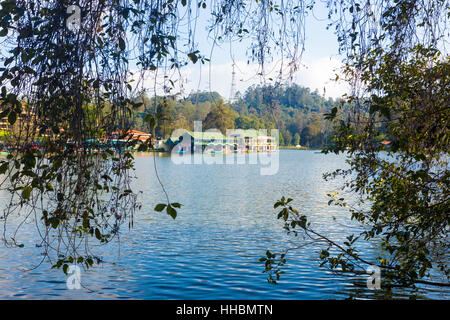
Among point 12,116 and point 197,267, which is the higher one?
point 12,116

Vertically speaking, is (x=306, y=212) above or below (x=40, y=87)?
below

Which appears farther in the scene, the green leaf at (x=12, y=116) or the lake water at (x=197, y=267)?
the lake water at (x=197, y=267)

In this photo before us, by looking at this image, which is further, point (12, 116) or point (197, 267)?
point (197, 267)

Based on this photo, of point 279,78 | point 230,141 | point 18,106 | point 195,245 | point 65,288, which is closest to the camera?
point 18,106

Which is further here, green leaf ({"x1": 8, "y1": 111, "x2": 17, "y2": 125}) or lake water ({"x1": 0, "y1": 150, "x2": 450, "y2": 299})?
lake water ({"x1": 0, "y1": 150, "x2": 450, "y2": 299})

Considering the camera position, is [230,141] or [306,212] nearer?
[306,212]

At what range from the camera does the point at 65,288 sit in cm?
841

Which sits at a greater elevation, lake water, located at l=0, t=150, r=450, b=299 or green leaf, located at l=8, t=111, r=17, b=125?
green leaf, located at l=8, t=111, r=17, b=125

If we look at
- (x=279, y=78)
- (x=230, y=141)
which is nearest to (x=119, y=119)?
(x=279, y=78)

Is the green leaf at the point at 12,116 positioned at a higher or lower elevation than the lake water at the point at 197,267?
higher
